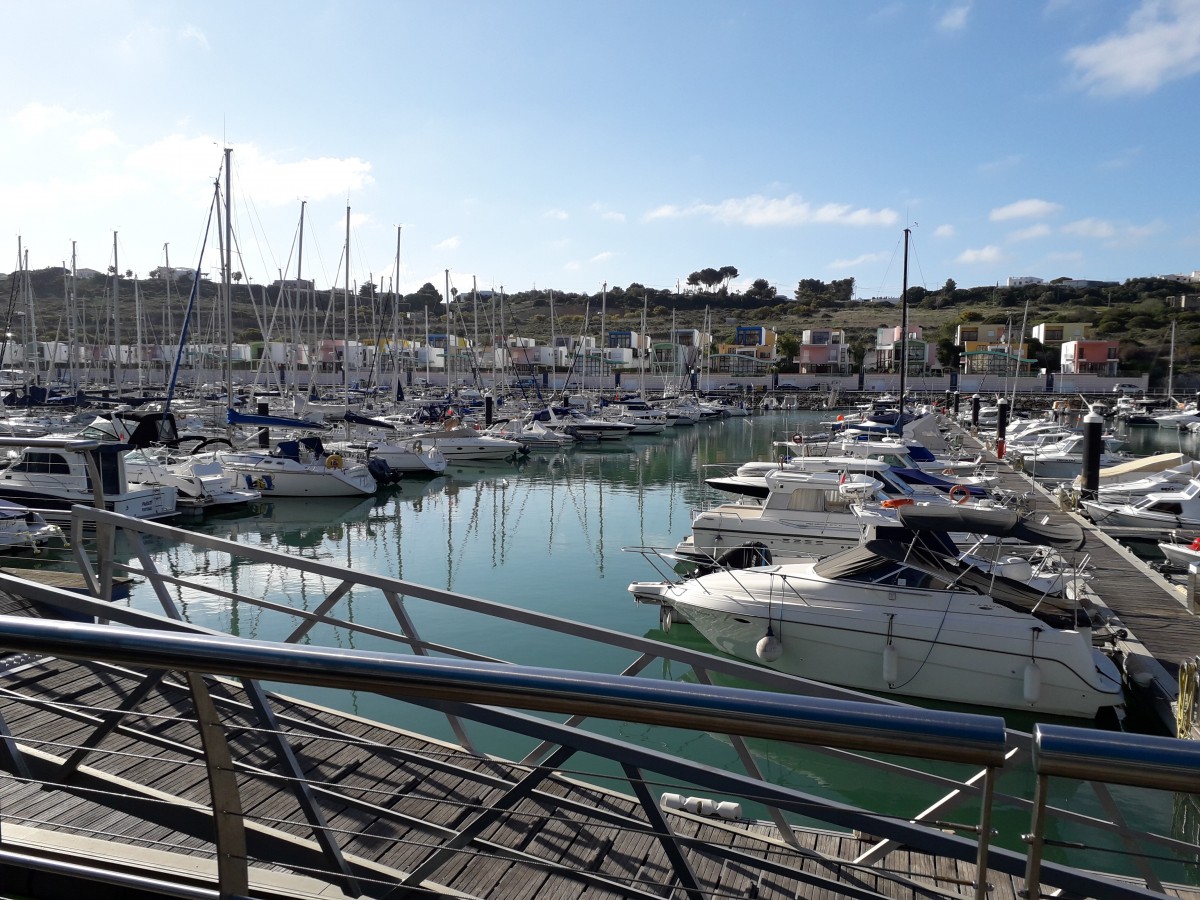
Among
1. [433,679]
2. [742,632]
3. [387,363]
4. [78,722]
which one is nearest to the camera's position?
[433,679]

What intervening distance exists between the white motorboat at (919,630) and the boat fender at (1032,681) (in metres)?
0.01

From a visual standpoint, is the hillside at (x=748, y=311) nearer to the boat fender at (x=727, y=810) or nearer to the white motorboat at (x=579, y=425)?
the white motorboat at (x=579, y=425)

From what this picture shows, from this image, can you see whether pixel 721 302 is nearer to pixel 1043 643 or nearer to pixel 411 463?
pixel 411 463

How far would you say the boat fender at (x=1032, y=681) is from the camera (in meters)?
11.0

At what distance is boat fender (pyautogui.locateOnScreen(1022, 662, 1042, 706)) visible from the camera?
11008mm

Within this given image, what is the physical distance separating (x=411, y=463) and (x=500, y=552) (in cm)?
1367

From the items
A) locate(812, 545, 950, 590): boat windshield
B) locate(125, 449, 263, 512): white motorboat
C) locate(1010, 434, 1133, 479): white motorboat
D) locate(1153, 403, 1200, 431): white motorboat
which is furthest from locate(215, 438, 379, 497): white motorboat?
locate(1153, 403, 1200, 431): white motorboat

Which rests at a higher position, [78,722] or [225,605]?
[78,722]

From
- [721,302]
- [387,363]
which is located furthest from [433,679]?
[721,302]

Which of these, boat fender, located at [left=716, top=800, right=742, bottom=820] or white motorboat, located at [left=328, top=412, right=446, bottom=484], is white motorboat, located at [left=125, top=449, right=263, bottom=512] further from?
boat fender, located at [left=716, top=800, right=742, bottom=820]

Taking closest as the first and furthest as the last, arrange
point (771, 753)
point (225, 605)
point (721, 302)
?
1. point (771, 753)
2. point (225, 605)
3. point (721, 302)

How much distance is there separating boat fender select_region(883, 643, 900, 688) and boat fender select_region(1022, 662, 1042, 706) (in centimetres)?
153

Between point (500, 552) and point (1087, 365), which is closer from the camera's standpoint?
point (500, 552)

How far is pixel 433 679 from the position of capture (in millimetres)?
1955
